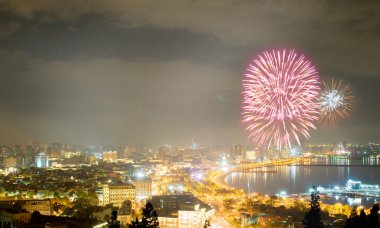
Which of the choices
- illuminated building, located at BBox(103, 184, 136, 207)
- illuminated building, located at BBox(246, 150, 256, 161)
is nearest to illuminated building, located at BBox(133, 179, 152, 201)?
illuminated building, located at BBox(103, 184, 136, 207)

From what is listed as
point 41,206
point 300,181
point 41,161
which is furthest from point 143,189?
point 41,161

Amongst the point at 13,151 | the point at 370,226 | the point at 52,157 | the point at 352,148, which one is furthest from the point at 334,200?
the point at 352,148

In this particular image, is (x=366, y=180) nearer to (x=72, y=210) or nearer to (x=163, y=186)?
(x=163, y=186)

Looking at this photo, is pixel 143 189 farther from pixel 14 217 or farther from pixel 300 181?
pixel 300 181

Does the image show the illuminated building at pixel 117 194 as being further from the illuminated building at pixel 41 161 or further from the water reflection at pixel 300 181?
the illuminated building at pixel 41 161

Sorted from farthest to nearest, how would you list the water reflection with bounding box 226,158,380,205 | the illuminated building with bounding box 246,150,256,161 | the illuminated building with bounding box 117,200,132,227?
the illuminated building with bounding box 246,150,256,161, the water reflection with bounding box 226,158,380,205, the illuminated building with bounding box 117,200,132,227

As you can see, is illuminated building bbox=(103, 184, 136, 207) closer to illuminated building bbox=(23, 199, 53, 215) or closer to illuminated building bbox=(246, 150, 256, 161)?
illuminated building bbox=(23, 199, 53, 215)

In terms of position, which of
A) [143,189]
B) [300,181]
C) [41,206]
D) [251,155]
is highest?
[41,206]

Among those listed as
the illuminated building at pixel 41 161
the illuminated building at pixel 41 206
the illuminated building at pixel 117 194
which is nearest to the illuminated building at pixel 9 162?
the illuminated building at pixel 41 161
